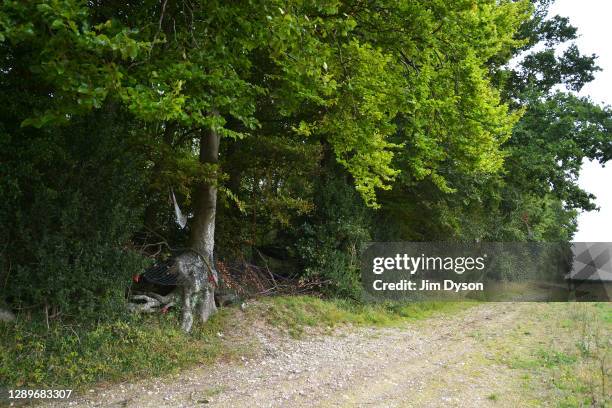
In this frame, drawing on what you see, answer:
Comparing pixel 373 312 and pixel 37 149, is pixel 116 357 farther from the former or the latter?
pixel 373 312

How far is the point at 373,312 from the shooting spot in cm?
1338

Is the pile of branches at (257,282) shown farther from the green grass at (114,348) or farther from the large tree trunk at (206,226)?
the large tree trunk at (206,226)

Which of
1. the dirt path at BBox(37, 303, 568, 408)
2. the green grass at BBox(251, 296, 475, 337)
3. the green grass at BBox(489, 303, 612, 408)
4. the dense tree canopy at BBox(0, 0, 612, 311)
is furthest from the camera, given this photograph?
the green grass at BBox(251, 296, 475, 337)

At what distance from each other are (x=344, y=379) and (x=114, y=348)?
11.4ft

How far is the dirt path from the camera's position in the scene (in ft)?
20.8

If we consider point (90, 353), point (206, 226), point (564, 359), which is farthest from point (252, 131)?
point (564, 359)

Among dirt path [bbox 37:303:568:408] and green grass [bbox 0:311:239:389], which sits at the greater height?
Result: green grass [bbox 0:311:239:389]

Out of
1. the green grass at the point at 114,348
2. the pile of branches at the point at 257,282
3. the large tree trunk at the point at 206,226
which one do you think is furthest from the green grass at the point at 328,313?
the large tree trunk at the point at 206,226

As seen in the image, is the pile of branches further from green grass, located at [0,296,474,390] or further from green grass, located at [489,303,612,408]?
green grass, located at [489,303,612,408]

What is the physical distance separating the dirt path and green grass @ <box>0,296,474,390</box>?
332 millimetres

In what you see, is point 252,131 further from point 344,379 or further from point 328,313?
point 344,379

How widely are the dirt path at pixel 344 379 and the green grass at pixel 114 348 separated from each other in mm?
332

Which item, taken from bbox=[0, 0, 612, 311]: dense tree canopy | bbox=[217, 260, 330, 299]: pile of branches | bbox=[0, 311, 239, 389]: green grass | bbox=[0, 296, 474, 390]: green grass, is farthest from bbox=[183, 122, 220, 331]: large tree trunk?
bbox=[0, 311, 239, 389]: green grass

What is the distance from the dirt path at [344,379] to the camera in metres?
6.33
